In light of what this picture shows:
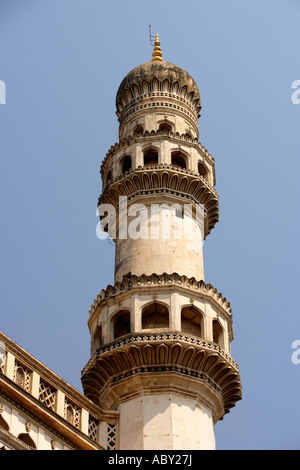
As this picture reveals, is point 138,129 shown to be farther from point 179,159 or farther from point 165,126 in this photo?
point 179,159

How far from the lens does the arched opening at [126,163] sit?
2950 centimetres

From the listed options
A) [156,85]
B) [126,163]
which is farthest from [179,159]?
[156,85]

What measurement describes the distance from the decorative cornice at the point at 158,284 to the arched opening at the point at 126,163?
17.4ft

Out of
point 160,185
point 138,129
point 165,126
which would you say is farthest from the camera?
point 138,129

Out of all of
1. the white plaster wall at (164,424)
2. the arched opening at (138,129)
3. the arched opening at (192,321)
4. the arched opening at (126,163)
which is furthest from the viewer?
the arched opening at (138,129)

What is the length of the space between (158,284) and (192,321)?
136 cm

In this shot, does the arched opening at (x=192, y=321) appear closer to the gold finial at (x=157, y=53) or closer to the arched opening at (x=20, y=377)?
the arched opening at (x=20, y=377)

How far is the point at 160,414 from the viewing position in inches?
898

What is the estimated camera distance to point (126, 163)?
2988 cm

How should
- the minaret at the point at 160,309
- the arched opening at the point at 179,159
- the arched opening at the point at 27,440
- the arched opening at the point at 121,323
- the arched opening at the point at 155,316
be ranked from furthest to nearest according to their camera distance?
the arched opening at the point at 179,159 → the arched opening at the point at 121,323 → the arched opening at the point at 155,316 → the minaret at the point at 160,309 → the arched opening at the point at 27,440

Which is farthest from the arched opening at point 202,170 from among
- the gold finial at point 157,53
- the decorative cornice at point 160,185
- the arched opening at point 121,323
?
the arched opening at point 121,323

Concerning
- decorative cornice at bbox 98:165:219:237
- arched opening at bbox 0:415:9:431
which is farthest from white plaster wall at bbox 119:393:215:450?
decorative cornice at bbox 98:165:219:237
